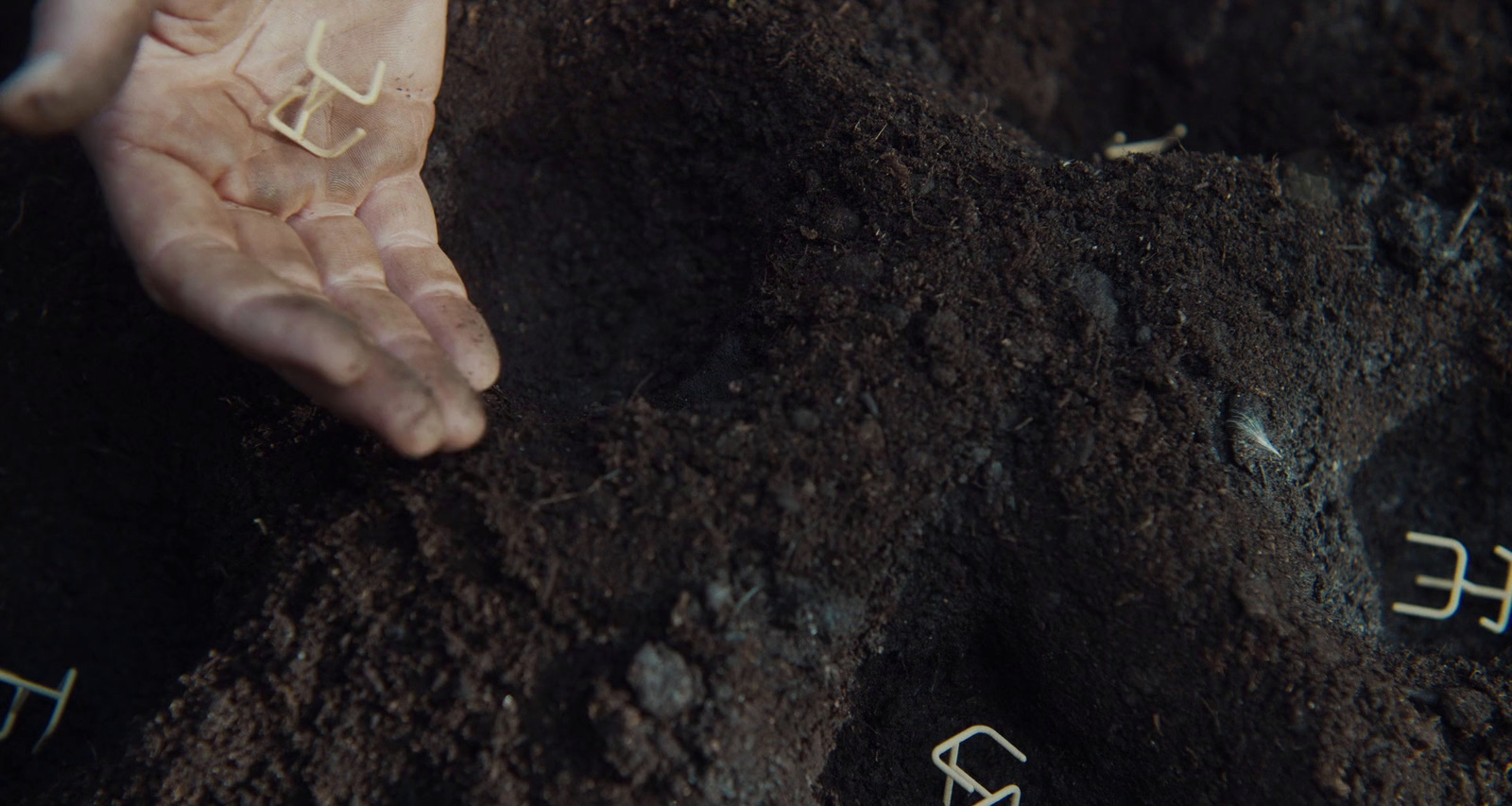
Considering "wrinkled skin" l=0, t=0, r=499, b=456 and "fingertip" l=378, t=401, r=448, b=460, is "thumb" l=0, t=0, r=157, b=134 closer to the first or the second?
"wrinkled skin" l=0, t=0, r=499, b=456

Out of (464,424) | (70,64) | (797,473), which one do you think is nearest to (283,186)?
(70,64)

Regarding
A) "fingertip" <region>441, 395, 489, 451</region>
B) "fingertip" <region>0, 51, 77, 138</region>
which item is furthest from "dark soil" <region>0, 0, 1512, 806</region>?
"fingertip" <region>0, 51, 77, 138</region>

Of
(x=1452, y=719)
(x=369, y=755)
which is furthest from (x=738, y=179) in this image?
(x=1452, y=719)

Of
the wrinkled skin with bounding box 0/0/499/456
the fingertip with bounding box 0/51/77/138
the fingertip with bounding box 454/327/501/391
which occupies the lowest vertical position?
Answer: the fingertip with bounding box 0/51/77/138

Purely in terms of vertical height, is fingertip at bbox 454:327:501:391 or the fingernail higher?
fingertip at bbox 454:327:501:391

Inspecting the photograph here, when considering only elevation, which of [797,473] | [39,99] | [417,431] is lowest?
[39,99]

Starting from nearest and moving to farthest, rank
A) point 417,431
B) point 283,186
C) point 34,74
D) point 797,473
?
1. point 34,74
2. point 417,431
3. point 797,473
4. point 283,186

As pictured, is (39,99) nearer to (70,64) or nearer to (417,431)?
(70,64)

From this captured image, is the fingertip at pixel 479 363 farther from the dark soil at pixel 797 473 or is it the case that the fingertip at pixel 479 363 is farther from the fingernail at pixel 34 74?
the fingernail at pixel 34 74
